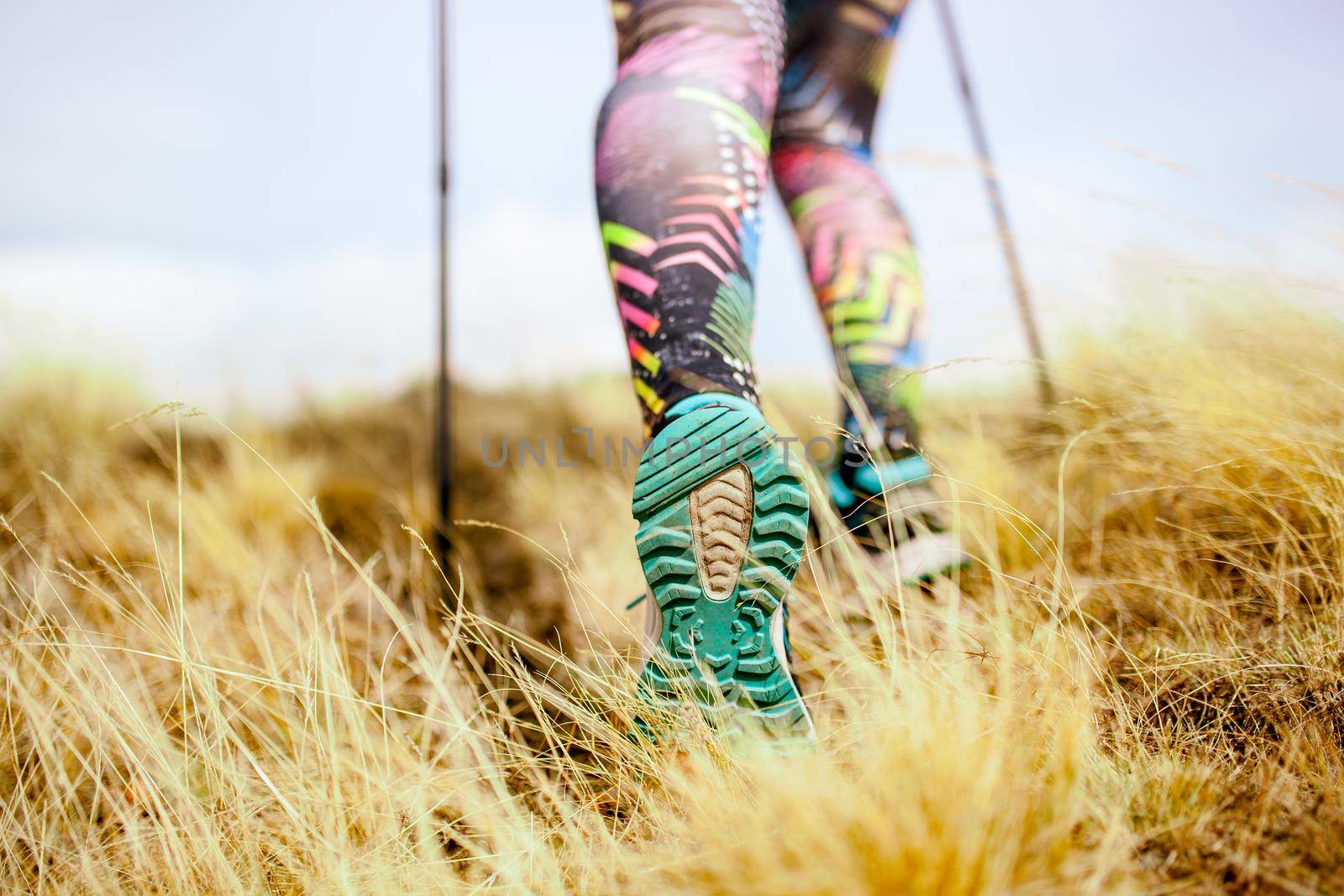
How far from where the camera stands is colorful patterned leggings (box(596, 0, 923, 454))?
68cm

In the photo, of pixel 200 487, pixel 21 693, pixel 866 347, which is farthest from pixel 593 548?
pixel 200 487

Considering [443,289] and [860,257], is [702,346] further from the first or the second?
[443,289]

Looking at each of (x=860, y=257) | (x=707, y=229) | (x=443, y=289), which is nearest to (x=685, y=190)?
(x=707, y=229)

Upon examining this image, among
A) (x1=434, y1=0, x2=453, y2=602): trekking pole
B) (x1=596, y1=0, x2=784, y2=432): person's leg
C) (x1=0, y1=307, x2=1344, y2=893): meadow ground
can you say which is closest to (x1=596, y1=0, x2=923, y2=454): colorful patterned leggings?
(x1=596, y1=0, x2=784, y2=432): person's leg

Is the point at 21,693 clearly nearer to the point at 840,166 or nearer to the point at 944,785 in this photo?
the point at 944,785

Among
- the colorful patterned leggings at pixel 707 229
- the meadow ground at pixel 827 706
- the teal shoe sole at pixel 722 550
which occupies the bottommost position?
the meadow ground at pixel 827 706

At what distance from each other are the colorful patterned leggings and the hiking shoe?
0.04 meters

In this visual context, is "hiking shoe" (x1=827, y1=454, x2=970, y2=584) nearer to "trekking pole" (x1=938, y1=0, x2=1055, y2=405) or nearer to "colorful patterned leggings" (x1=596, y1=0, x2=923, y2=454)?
"colorful patterned leggings" (x1=596, y1=0, x2=923, y2=454)

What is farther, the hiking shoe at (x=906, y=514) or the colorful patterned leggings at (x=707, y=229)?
the hiking shoe at (x=906, y=514)

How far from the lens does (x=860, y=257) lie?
95 centimetres

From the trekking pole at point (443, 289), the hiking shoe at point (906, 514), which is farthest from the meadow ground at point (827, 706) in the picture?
the trekking pole at point (443, 289)

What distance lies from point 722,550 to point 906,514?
15.3 inches

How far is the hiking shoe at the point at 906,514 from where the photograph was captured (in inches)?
35.3

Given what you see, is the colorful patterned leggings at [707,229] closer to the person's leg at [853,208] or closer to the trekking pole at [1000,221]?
the person's leg at [853,208]
